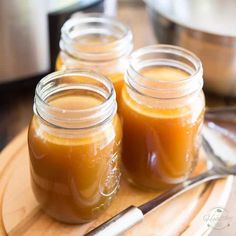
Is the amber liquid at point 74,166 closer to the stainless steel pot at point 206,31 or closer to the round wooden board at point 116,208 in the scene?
the round wooden board at point 116,208

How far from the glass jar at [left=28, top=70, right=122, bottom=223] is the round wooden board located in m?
0.02

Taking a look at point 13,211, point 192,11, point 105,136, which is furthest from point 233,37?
point 13,211

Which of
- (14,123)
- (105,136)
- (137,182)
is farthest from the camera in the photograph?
(14,123)

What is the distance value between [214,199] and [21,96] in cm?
40

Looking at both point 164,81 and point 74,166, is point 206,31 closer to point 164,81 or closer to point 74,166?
point 164,81

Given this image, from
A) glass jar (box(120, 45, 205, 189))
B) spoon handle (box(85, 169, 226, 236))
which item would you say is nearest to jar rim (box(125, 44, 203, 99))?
glass jar (box(120, 45, 205, 189))

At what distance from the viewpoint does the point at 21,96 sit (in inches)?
35.1

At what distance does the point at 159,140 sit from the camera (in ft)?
2.02

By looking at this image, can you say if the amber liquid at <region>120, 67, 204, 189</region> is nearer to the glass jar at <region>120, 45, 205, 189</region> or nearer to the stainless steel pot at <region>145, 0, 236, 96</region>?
the glass jar at <region>120, 45, 205, 189</region>

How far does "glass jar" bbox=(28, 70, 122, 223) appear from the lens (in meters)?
0.55

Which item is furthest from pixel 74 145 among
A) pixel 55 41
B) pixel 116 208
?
pixel 55 41

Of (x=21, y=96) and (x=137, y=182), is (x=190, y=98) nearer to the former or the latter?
(x=137, y=182)

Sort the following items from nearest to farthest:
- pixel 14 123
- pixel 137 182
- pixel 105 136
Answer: pixel 105 136, pixel 137 182, pixel 14 123

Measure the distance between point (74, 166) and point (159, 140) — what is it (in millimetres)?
119
